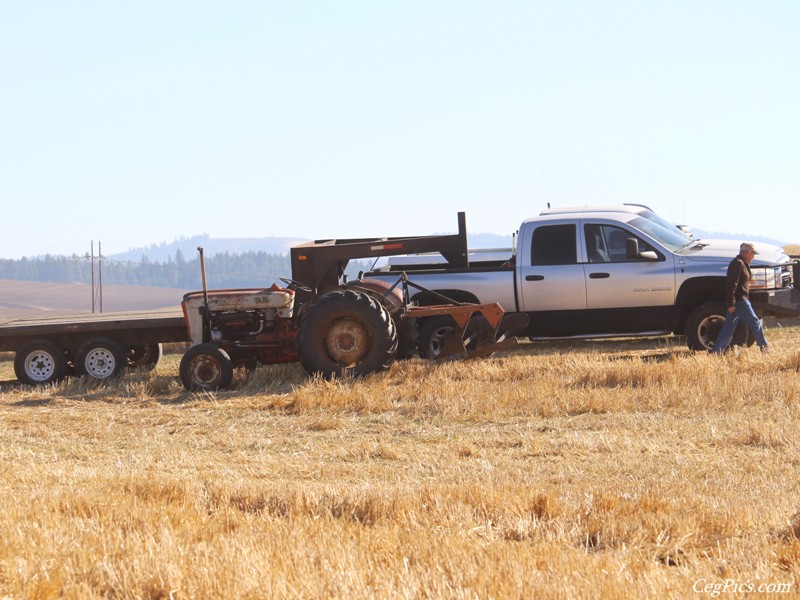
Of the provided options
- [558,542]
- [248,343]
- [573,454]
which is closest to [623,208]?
[248,343]

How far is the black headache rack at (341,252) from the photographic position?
588 inches

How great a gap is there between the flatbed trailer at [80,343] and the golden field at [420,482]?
1.12 ft

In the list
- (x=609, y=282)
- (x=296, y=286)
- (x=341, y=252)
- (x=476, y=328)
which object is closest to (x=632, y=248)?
(x=609, y=282)

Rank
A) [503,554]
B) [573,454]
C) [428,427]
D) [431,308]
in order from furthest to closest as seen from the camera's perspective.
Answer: [431,308], [428,427], [573,454], [503,554]

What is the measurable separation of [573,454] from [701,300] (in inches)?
267

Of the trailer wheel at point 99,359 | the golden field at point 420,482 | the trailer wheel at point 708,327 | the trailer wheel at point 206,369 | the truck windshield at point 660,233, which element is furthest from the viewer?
the truck windshield at point 660,233

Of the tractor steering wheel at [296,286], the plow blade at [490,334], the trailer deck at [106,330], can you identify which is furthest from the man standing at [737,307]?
the trailer deck at [106,330]

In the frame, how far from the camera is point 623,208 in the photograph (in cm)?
1689

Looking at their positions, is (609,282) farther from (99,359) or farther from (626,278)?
(99,359)

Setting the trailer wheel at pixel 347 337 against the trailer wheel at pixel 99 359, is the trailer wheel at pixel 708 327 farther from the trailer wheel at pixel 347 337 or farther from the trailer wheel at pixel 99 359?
the trailer wheel at pixel 99 359

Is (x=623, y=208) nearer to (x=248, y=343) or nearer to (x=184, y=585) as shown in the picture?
(x=248, y=343)

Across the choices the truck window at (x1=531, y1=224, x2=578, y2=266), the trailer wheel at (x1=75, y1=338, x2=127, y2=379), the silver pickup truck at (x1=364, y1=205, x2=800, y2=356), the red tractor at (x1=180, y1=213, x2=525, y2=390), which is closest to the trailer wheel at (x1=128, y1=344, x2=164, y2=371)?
the trailer wheel at (x1=75, y1=338, x2=127, y2=379)

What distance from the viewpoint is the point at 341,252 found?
1512 cm

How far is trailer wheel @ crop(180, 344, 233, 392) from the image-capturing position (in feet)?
44.9
